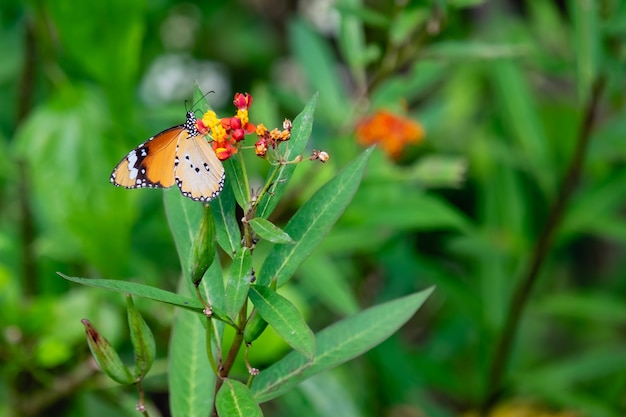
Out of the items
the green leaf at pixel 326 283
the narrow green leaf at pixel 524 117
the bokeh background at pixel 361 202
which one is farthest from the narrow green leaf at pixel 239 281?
the narrow green leaf at pixel 524 117

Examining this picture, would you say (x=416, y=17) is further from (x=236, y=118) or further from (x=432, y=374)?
(x=432, y=374)

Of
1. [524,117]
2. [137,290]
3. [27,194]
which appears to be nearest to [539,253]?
[524,117]

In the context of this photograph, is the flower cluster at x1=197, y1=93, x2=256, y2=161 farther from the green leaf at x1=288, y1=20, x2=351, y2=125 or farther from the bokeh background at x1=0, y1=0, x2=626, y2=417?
the green leaf at x1=288, y1=20, x2=351, y2=125

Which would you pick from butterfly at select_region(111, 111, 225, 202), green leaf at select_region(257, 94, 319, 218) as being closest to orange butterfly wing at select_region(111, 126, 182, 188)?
butterfly at select_region(111, 111, 225, 202)

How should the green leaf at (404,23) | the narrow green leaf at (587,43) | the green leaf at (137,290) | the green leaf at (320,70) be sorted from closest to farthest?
the green leaf at (137,290) < the green leaf at (404,23) < the narrow green leaf at (587,43) < the green leaf at (320,70)

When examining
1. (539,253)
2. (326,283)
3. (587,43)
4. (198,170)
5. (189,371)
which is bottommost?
(539,253)

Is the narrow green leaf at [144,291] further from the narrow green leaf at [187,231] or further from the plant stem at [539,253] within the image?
the plant stem at [539,253]

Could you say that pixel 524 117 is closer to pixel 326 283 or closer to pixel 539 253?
pixel 539 253
